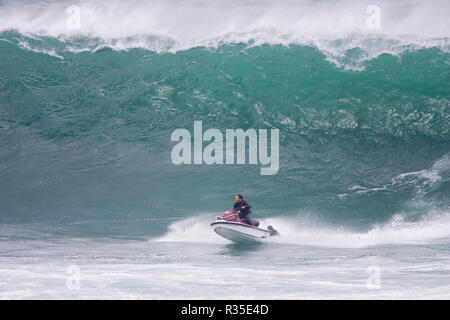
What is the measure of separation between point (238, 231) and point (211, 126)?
851 cm

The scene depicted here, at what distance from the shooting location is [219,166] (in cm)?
2384

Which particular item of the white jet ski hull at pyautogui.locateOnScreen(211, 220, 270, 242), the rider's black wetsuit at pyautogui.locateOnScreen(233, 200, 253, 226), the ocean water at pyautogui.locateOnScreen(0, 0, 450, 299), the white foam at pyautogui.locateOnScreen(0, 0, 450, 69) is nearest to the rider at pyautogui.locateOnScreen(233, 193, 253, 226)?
the rider's black wetsuit at pyautogui.locateOnScreen(233, 200, 253, 226)

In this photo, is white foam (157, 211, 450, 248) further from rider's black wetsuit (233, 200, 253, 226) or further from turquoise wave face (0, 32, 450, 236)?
rider's black wetsuit (233, 200, 253, 226)

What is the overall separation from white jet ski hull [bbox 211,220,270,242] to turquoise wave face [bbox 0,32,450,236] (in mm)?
2149

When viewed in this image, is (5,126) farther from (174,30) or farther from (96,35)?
(174,30)

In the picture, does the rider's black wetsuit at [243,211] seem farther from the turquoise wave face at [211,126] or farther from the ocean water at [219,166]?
the turquoise wave face at [211,126]

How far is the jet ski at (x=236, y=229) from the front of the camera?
18.0 meters

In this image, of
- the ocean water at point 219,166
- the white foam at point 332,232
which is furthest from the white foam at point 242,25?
the white foam at point 332,232

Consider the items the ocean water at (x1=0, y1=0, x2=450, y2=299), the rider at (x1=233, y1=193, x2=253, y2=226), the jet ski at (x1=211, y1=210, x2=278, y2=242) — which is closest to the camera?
the ocean water at (x1=0, y1=0, x2=450, y2=299)

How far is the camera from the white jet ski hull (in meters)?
18.0

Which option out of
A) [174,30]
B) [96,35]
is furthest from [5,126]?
[174,30]
